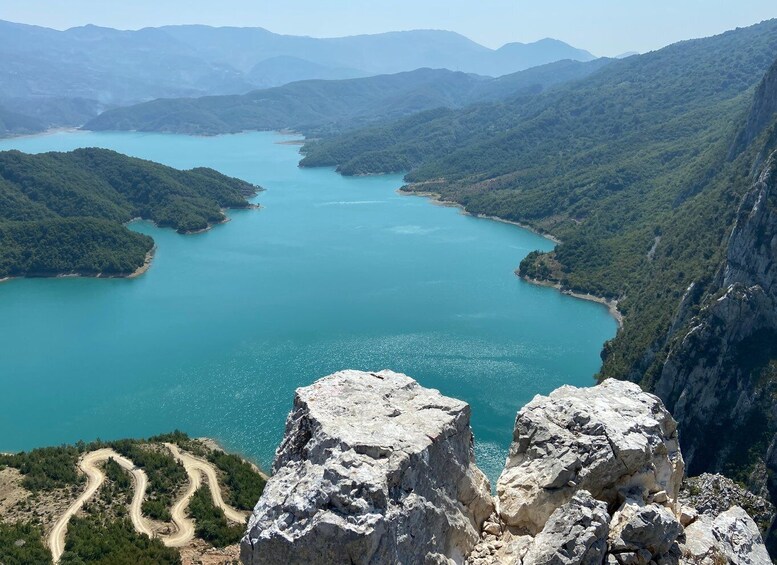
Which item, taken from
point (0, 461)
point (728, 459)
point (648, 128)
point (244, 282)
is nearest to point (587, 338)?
point (728, 459)

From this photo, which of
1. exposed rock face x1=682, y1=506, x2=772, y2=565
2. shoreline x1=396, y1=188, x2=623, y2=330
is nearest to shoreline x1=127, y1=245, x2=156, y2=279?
shoreline x1=396, y1=188, x2=623, y2=330

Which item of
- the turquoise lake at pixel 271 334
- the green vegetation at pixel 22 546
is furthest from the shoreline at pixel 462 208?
the green vegetation at pixel 22 546

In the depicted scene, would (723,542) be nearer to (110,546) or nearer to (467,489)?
(467,489)

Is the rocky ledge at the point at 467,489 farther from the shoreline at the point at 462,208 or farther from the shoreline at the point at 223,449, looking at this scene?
the shoreline at the point at 462,208

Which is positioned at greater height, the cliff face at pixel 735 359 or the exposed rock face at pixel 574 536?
the exposed rock face at pixel 574 536

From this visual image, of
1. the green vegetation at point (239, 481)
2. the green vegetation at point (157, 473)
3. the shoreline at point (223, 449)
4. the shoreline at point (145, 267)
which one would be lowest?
the shoreline at point (223, 449)

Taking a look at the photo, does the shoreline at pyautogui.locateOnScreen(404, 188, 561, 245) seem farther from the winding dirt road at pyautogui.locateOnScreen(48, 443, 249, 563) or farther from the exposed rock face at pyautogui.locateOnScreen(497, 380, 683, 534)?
the exposed rock face at pyautogui.locateOnScreen(497, 380, 683, 534)
